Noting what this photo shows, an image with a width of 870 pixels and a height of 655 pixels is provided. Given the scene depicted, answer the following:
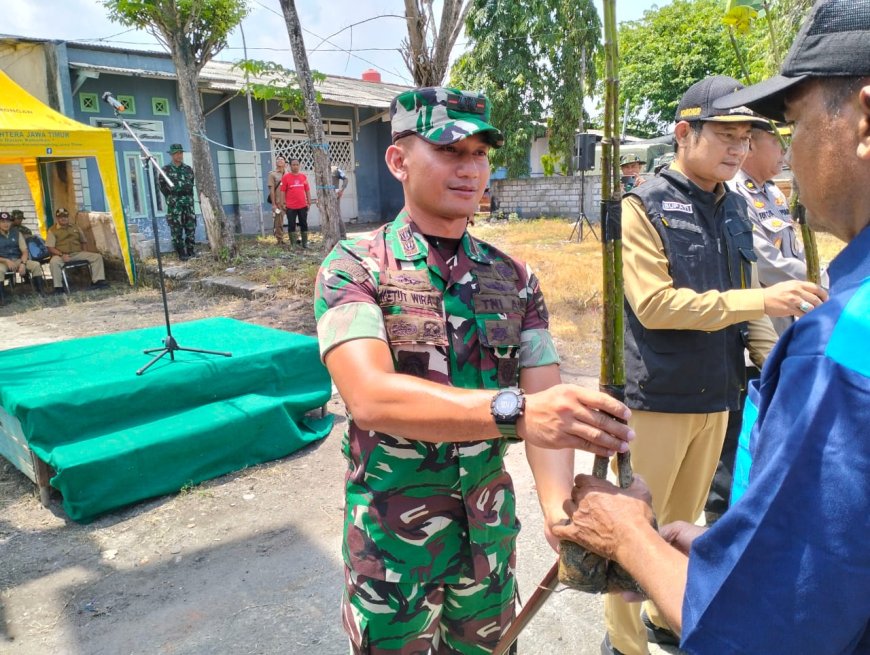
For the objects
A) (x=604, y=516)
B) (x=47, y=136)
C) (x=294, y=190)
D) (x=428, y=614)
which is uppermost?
(x=47, y=136)

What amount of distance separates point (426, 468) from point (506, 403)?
0.49m

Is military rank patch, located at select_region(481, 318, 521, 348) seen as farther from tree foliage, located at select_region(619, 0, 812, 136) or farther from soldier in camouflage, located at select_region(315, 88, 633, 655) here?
tree foliage, located at select_region(619, 0, 812, 136)

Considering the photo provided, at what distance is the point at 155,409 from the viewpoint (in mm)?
3979

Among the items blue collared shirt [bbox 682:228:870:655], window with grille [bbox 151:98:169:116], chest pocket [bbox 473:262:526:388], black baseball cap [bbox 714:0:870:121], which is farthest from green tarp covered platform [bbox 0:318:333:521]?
window with grille [bbox 151:98:169:116]

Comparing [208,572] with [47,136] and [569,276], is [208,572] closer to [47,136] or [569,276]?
[569,276]

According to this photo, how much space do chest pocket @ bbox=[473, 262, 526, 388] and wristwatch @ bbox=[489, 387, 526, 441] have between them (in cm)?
43

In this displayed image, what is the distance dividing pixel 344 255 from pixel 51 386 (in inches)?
118

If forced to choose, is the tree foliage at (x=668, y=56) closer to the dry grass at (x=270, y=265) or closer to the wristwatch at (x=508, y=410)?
the dry grass at (x=270, y=265)

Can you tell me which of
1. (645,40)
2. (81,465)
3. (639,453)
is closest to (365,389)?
(639,453)

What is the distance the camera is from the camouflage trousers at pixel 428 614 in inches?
63.4

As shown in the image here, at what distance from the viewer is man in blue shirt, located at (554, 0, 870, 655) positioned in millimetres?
730

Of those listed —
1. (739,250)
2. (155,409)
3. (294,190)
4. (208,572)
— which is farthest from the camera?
(294,190)

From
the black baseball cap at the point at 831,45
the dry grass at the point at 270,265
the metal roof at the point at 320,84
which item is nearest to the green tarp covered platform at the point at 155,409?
the black baseball cap at the point at 831,45

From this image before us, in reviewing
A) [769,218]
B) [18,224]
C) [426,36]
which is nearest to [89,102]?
[18,224]
